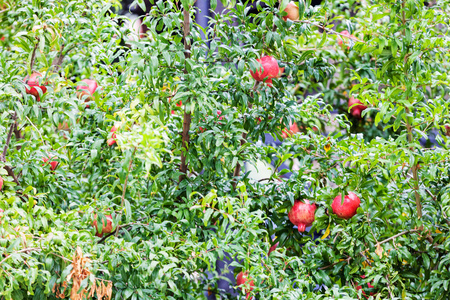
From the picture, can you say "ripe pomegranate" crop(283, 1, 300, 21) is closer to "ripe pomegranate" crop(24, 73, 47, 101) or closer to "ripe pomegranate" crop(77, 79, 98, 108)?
"ripe pomegranate" crop(77, 79, 98, 108)

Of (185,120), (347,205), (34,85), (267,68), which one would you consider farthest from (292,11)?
(34,85)

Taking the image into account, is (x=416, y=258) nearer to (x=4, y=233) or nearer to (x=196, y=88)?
(x=196, y=88)

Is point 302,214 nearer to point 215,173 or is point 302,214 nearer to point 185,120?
point 215,173

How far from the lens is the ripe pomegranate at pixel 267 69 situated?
2.55 m

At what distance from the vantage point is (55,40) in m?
2.58

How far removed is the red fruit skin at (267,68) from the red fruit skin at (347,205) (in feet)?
2.29

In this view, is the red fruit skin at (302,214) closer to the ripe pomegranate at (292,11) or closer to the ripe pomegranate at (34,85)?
the ripe pomegranate at (292,11)

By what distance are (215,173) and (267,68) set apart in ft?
1.94

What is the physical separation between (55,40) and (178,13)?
67cm

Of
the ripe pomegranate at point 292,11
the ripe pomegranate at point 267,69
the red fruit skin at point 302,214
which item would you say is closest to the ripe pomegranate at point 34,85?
the ripe pomegranate at point 267,69

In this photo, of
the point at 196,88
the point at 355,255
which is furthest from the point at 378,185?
the point at 196,88

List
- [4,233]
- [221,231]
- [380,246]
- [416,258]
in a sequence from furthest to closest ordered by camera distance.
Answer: [416,258] < [380,246] < [221,231] < [4,233]

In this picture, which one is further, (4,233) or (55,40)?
(55,40)

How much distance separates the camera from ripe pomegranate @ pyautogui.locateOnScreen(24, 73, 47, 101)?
2.59 m
